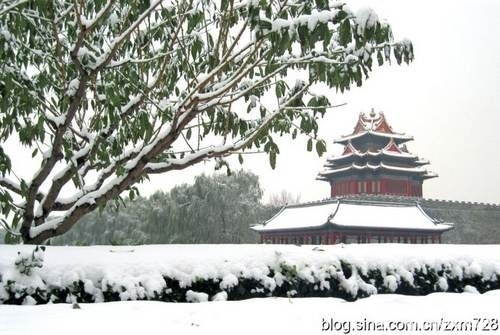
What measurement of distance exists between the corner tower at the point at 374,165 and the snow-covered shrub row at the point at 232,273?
39.3 m

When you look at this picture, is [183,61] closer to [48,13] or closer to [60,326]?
[48,13]

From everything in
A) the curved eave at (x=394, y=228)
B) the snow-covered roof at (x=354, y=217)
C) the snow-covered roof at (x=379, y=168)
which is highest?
the snow-covered roof at (x=379, y=168)

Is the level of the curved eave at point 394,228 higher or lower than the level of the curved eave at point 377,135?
lower

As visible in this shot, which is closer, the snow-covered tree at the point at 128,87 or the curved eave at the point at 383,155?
the snow-covered tree at the point at 128,87

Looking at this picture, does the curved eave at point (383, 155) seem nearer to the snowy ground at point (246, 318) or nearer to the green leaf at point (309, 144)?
the green leaf at point (309, 144)

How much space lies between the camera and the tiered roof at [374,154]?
46219 mm

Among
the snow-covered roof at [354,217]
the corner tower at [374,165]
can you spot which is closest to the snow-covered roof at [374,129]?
the corner tower at [374,165]

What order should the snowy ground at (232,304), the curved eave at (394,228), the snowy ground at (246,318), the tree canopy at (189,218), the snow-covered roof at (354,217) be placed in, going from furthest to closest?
the tree canopy at (189,218)
the snow-covered roof at (354,217)
the curved eave at (394,228)
the snowy ground at (232,304)
the snowy ground at (246,318)

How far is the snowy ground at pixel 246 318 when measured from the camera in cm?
362

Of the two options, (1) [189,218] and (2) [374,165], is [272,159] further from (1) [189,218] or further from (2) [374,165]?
(2) [374,165]

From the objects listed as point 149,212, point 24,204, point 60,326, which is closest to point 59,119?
point 24,204

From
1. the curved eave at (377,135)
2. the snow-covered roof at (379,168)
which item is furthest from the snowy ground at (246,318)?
the curved eave at (377,135)

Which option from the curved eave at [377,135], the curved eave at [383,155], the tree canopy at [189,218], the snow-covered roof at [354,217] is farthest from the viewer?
the curved eave at [377,135]

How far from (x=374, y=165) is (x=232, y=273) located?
1655 inches
